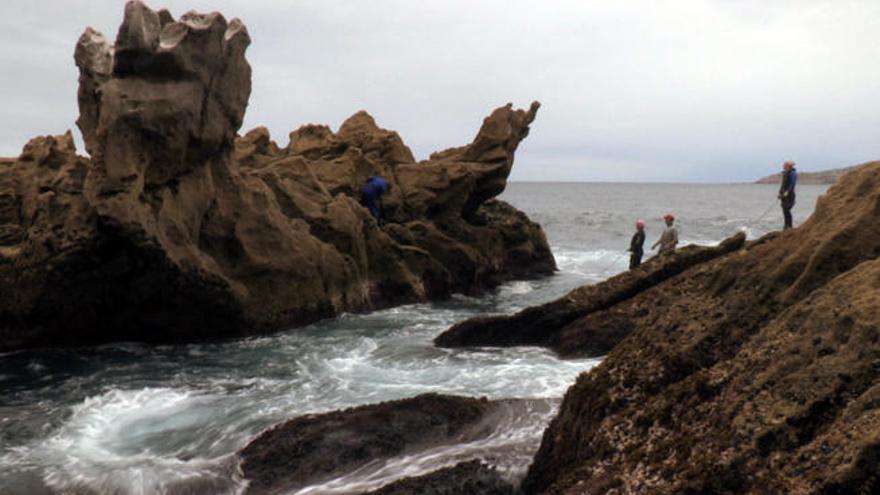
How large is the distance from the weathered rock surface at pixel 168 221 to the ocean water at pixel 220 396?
0.84 m

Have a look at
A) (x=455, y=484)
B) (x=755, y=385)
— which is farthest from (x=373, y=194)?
(x=755, y=385)

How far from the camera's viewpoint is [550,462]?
6.89m

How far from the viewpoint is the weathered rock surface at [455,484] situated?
730 cm

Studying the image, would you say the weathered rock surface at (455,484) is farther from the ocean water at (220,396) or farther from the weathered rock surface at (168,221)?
the weathered rock surface at (168,221)

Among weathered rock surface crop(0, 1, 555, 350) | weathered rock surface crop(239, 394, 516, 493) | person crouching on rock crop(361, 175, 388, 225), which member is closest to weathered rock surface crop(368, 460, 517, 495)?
weathered rock surface crop(239, 394, 516, 493)

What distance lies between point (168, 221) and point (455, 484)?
12443 mm

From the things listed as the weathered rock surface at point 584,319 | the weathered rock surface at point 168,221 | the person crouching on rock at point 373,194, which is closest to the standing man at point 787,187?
the weathered rock surface at point 584,319

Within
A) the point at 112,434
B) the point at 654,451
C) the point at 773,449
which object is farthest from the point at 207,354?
the point at 773,449

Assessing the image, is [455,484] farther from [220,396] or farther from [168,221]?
[168,221]

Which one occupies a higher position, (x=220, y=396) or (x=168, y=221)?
(x=168, y=221)

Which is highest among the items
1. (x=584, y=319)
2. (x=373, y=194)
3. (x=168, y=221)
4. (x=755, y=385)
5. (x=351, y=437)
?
(x=373, y=194)

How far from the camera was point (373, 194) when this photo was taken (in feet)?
88.0

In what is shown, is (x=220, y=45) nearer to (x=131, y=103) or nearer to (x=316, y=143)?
(x=131, y=103)

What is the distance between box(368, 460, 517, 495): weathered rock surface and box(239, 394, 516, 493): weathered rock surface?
4.28ft
